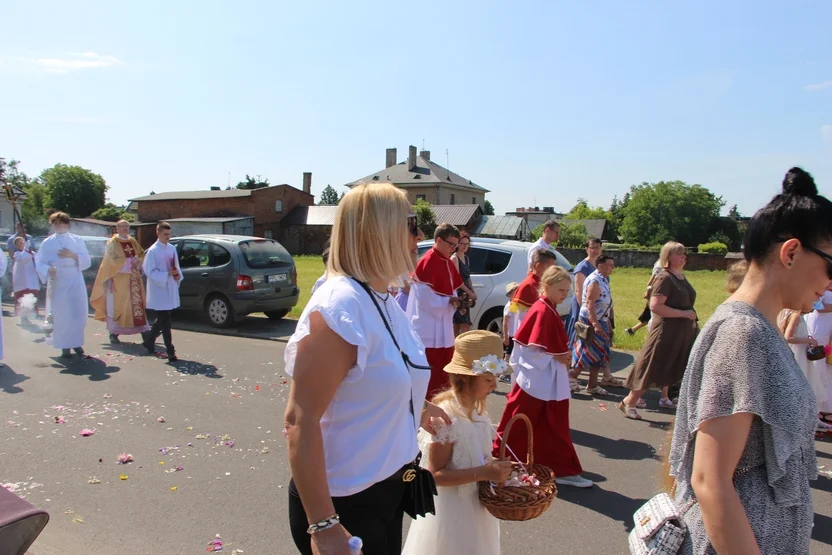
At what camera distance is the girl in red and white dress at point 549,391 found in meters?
Answer: 4.80

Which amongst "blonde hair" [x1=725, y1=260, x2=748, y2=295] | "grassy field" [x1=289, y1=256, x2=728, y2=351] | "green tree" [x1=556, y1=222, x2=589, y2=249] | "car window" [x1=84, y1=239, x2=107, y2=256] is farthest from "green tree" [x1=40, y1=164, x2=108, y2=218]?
"blonde hair" [x1=725, y1=260, x2=748, y2=295]

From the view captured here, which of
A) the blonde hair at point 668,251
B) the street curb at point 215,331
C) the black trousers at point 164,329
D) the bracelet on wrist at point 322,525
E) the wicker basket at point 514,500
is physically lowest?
the street curb at point 215,331

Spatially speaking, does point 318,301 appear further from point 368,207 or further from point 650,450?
point 650,450

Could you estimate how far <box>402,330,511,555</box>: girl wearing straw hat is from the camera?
2.90m

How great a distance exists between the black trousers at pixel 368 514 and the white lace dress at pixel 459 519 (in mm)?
948

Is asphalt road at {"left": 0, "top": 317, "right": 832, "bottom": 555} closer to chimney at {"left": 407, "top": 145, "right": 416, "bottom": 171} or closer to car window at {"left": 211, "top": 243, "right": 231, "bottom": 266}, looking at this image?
car window at {"left": 211, "top": 243, "right": 231, "bottom": 266}

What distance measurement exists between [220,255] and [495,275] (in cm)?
597

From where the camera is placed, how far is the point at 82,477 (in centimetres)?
493

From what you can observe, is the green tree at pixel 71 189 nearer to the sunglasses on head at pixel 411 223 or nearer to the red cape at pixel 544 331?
the red cape at pixel 544 331

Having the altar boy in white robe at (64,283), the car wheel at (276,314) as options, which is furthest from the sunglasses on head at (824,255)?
the car wheel at (276,314)

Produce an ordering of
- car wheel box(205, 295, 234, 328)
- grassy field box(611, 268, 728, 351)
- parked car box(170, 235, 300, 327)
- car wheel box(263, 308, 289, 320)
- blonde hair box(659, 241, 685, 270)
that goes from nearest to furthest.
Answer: blonde hair box(659, 241, 685, 270)
grassy field box(611, 268, 728, 351)
parked car box(170, 235, 300, 327)
car wheel box(205, 295, 234, 328)
car wheel box(263, 308, 289, 320)

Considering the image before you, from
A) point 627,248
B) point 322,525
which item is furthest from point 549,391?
point 627,248

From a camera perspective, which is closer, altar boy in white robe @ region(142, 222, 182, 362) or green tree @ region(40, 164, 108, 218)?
altar boy in white robe @ region(142, 222, 182, 362)

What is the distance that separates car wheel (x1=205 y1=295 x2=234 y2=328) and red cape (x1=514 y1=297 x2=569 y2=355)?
8.43 meters
